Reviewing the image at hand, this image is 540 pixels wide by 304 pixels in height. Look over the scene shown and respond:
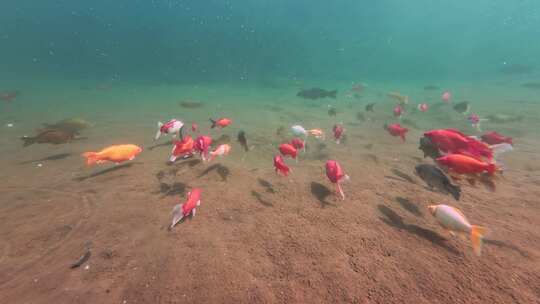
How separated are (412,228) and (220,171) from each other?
3.87 metres

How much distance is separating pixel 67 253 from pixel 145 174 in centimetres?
262

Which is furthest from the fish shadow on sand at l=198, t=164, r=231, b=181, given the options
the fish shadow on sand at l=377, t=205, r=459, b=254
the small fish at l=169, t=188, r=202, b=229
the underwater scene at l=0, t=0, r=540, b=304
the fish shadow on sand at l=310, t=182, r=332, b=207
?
the fish shadow on sand at l=377, t=205, r=459, b=254

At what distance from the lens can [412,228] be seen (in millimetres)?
3268

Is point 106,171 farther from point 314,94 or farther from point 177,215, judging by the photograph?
point 314,94

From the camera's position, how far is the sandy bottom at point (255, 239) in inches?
90.2

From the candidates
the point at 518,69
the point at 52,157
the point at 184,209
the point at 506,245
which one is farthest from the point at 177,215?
the point at 518,69

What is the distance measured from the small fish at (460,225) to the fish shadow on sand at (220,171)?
3.79 meters

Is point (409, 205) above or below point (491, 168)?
below

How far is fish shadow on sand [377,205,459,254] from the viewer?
2919 millimetres

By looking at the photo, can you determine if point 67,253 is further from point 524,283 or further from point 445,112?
point 445,112

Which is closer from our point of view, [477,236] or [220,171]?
[477,236]

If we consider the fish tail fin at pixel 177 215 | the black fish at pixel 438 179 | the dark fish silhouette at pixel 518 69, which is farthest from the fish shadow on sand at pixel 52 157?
the dark fish silhouette at pixel 518 69

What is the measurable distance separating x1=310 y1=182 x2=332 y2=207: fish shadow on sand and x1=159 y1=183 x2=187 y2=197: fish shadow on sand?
8.17ft

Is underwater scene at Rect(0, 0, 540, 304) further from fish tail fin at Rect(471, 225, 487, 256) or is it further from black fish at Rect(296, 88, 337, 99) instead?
black fish at Rect(296, 88, 337, 99)
